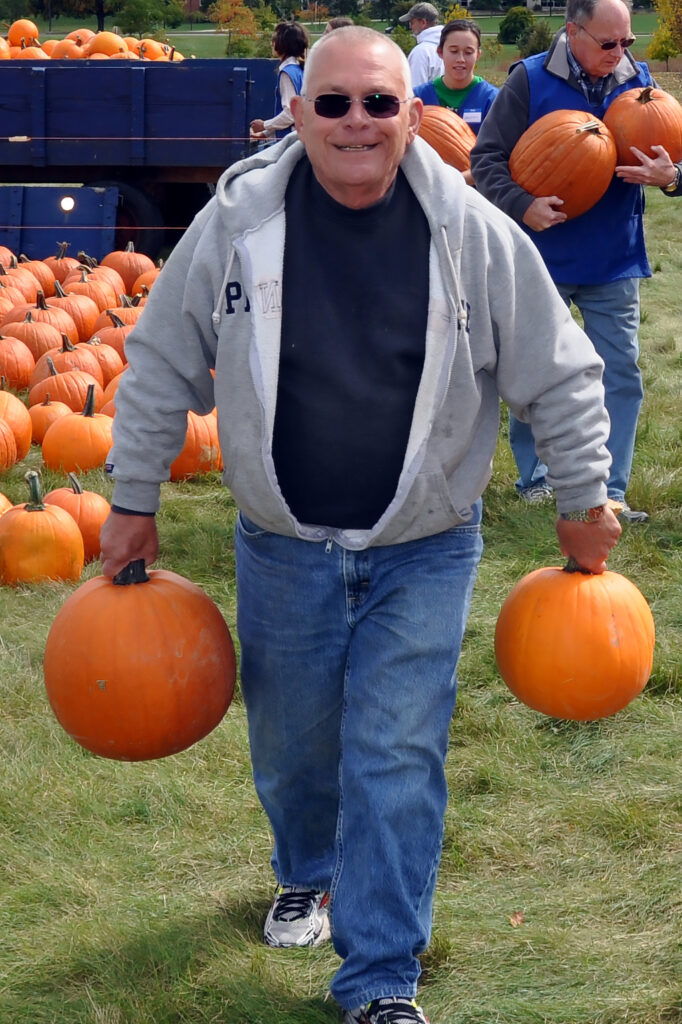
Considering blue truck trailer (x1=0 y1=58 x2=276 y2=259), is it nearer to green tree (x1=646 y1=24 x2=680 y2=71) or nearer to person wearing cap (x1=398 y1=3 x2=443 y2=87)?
person wearing cap (x1=398 y1=3 x2=443 y2=87)

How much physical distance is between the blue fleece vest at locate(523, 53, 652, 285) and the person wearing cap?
4.63 meters

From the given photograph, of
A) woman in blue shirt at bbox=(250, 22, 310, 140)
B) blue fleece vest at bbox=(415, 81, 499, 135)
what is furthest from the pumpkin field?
woman in blue shirt at bbox=(250, 22, 310, 140)

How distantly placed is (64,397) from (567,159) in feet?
10.6

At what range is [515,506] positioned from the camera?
20.4 feet

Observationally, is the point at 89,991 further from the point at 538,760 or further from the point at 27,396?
the point at 27,396

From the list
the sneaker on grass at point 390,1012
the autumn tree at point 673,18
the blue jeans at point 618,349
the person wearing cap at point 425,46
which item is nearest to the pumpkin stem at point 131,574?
the sneaker on grass at point 390,1012

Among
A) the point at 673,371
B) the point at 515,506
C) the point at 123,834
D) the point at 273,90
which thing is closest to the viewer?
the point at 123,834

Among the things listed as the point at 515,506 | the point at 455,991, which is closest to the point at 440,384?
the point at 455,991

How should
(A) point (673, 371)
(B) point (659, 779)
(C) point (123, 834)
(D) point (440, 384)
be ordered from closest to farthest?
(D) point (440, 384) → (C) point (123, 834) → (B) point (659, 779) → (A) point (673, 371)

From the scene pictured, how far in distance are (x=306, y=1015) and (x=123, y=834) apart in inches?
36.2

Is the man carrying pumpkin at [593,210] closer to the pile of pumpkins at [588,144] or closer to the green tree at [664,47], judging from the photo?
the pile of pumpkins at [588,144]

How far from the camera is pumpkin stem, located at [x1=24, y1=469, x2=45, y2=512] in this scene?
5.33m

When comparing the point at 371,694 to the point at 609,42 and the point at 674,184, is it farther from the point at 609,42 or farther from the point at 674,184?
the point at 674,184

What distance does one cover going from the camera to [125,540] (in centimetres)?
296
